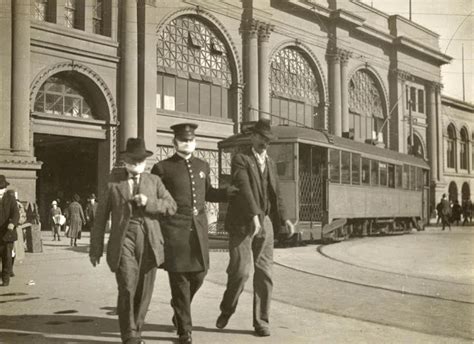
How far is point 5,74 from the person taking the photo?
20438 millimetres

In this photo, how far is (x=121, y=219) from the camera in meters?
5.15

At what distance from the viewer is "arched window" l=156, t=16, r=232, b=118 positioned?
85.8 ft

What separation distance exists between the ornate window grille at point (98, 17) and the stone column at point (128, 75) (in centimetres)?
84

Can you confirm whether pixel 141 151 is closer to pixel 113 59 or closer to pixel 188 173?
pixel 188 173

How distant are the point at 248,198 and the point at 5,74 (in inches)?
Result: 673

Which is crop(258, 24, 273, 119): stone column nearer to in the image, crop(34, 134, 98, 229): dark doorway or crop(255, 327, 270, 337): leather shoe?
crop(34, 134, 98, 229): dark doorway

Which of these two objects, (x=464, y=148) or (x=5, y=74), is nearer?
(x=5, y=74)

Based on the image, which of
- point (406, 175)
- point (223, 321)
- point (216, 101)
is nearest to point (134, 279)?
point (223, 321)

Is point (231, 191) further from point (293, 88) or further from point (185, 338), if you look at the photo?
point (293, 88)

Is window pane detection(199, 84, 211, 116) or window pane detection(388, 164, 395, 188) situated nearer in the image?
window pane detection(388, 164, 395, 188)

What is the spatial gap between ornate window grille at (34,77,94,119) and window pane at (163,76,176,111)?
3714 mm

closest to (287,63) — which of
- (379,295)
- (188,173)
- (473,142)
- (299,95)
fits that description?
(299,95)

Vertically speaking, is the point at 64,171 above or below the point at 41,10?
below

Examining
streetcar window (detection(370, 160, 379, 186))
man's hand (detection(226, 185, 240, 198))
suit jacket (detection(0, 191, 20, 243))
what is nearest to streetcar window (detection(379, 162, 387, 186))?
streetcar window (detection(370, 160, 379, 186))
